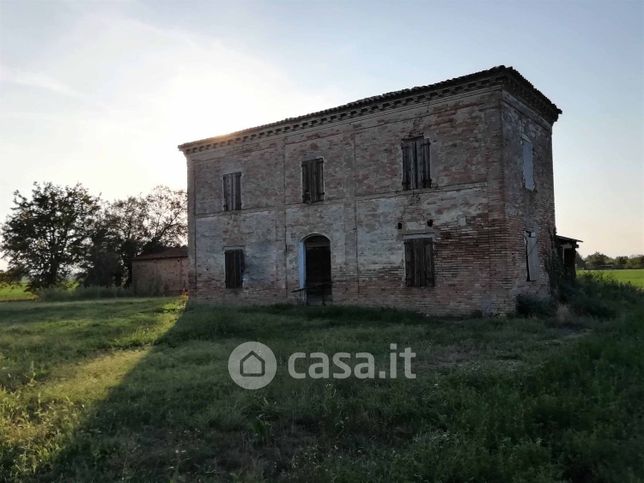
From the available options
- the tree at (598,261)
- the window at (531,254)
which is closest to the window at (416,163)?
the window at (531,254)

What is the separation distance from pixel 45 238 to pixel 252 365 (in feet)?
99.8

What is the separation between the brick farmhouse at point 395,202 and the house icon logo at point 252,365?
21.4 ft

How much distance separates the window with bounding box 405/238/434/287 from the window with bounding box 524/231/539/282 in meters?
2.76

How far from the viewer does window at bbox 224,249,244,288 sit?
720 inches

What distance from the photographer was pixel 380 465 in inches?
164

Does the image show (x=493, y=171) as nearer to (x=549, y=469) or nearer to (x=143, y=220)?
(x=549, y=469)

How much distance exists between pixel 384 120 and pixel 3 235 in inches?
1124

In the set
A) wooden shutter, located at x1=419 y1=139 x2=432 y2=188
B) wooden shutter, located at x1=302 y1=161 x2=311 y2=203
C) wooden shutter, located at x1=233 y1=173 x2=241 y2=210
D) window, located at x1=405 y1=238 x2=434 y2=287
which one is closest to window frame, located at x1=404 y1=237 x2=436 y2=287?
window, located at x1=405 y1=238 x2=434 y2=287

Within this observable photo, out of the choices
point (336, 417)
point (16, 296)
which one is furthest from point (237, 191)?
point (16, 296)

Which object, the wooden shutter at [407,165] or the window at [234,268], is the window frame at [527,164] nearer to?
the wooden shutter at [407,165]

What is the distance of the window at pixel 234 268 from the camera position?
18281mm

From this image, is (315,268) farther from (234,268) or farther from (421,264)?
(421,264)

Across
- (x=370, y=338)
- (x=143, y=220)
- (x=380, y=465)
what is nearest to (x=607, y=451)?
(x=380, y=465)

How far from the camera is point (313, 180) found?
16.6 meters
